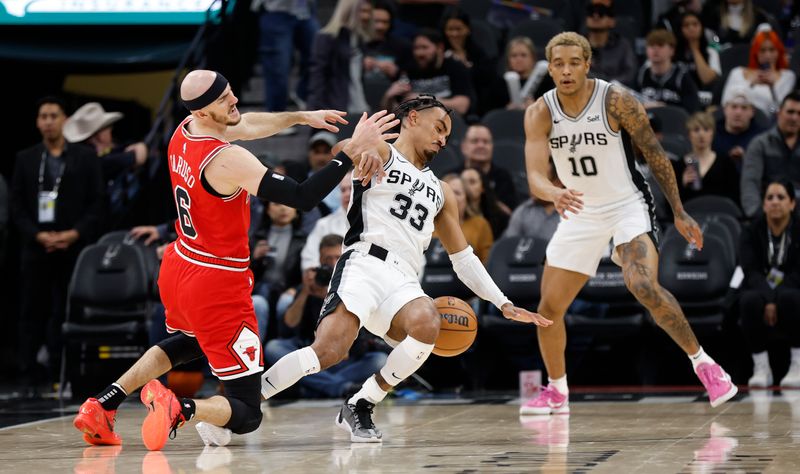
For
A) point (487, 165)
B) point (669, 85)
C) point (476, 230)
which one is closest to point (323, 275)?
point (476, 230)

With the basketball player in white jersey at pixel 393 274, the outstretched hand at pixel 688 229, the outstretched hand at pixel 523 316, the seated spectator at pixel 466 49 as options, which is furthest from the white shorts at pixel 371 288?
the seated spectator at pixel 466 49

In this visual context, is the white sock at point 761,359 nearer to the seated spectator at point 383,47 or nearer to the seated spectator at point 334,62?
the seated spectator at point 334,62

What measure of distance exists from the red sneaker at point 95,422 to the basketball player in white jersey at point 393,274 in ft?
2.61

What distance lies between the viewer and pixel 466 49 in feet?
43.4

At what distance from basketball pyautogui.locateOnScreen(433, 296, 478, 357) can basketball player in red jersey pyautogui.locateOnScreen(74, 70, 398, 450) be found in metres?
0.90

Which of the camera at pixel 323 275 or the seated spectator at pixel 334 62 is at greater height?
the seated spectator at pixel 334 62

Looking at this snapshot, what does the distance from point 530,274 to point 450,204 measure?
3403 mm

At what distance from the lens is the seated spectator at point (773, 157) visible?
10742 millimetres

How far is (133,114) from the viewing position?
52.6 feet

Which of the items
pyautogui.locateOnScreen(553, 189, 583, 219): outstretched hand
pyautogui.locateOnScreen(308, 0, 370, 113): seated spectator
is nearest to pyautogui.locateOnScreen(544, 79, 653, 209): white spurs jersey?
pyautogui.locateOnScreen(553, 189, 583, 219): outstretched hand

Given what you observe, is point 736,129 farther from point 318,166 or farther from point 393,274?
point 393,274

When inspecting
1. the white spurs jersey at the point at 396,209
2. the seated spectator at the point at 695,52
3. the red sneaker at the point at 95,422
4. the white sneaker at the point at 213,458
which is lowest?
the white sneaker at the point at 213,458

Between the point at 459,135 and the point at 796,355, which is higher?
the point at 459,135

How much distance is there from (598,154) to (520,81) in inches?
205
